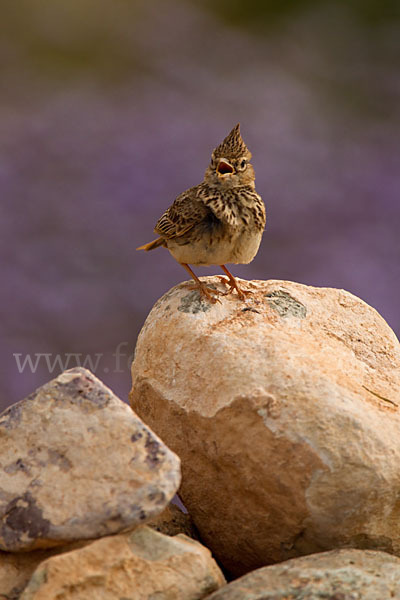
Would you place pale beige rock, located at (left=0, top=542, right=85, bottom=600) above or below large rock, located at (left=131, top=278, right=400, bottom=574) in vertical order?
below

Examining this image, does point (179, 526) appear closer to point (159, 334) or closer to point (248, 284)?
point (159, 334)

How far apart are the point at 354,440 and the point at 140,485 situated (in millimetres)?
1151

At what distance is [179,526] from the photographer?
4191 mm

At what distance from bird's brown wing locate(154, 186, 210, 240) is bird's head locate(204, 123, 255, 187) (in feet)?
0.62

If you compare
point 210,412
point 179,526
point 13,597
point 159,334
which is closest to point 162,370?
point 159,334

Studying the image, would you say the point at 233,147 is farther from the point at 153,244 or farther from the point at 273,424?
the point at 273,424

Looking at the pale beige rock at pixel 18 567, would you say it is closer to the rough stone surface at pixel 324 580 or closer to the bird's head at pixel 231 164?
the rough stone surface at pixel 324 580

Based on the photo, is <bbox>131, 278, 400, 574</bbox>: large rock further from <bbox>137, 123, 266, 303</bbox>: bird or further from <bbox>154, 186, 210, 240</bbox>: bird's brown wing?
<bbox>154, 186, 210, 240</bbox>: bird's brown wing

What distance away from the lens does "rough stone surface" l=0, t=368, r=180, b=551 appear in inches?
129

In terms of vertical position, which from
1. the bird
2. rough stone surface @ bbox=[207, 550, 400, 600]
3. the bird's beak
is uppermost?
the bird's beak

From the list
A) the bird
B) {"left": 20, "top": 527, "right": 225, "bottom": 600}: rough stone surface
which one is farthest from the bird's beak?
{"left": 20, "top": 527, "right": 225, "bottom": 600}: rough stone surface

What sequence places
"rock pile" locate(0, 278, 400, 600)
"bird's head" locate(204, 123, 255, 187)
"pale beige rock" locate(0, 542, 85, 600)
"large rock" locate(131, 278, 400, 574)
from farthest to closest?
"bird's head" locate(204, 123, 255, 187) → "large rock" locate(131, 278, 400, 574) → "pale beige rock" locate(0, 542, 85, 600) → "rock pile" locate(0, 278, 400, 600)

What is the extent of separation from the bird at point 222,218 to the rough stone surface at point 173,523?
53.1 inches

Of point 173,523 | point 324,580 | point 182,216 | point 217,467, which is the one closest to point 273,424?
point 217,467
